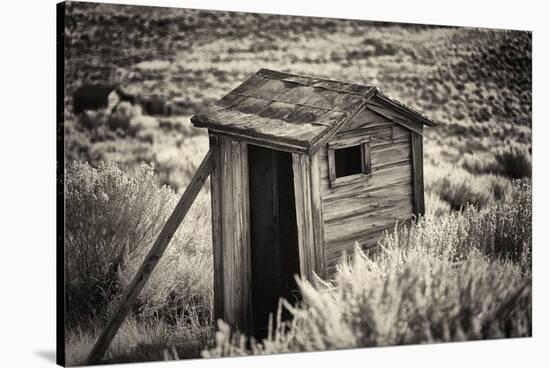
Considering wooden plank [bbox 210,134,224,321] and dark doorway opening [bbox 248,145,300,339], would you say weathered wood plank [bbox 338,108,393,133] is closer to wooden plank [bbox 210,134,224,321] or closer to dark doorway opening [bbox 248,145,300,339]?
dark doorway opening [bbox 248,145,300,339]

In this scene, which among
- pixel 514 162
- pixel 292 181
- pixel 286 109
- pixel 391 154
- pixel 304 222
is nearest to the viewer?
pixel 304 222

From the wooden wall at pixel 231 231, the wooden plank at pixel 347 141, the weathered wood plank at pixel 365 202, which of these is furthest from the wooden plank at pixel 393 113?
the wooden wall at pixel 231 231

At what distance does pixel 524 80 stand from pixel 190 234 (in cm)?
339

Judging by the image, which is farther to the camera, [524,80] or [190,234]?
[524,80]

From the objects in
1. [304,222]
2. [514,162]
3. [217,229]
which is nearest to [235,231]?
[217,229]

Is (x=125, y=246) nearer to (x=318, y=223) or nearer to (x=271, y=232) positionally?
(x=271, y=232)

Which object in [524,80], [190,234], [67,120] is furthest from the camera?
[524,80]

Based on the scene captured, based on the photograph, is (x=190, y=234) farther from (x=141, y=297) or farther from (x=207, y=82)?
(x=207, y=82)

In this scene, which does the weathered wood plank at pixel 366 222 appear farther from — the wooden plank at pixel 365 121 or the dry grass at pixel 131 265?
the dry grass at pixel 131 265

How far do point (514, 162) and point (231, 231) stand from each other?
2.77 m

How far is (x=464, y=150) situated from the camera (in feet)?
30.3

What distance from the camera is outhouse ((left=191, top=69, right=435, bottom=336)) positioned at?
27.1ft

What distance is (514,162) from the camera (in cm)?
948

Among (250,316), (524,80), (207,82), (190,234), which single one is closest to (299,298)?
(250,316)
